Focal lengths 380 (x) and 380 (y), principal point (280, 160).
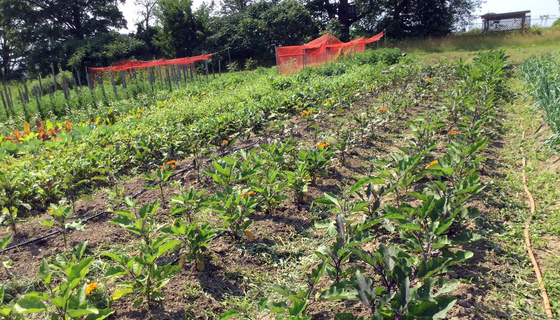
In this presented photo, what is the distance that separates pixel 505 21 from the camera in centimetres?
2514

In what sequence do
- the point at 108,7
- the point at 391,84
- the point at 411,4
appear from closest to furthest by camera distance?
the point at 391,84 → the point at 411,4 → the point at 108,7

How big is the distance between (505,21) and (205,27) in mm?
20174

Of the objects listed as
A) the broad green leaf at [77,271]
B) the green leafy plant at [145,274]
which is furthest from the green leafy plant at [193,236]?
the broad green leaf at [77,271]

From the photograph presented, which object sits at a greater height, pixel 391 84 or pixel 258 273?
pixel 391 84

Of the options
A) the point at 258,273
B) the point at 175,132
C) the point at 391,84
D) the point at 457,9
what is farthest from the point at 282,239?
the point at 457,9

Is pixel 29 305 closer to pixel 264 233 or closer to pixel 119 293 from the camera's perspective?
pixel 119 293

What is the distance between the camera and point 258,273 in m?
2.54

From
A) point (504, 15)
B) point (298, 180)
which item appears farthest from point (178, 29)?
point (298, 180)

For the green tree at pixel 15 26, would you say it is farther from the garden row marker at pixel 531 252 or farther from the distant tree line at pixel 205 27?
the garden row marker at pixel 531 252


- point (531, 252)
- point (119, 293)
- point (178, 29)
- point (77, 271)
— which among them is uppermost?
point (178, 29)

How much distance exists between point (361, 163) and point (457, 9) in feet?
92.1

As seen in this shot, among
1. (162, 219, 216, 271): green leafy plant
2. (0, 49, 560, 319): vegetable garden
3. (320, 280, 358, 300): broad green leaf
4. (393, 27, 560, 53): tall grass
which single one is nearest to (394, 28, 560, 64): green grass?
(393, 27, 560, 53): tall grass

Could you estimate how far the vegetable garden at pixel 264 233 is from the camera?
6.34ft

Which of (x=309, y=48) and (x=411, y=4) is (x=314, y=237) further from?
(x=411, y=4)
